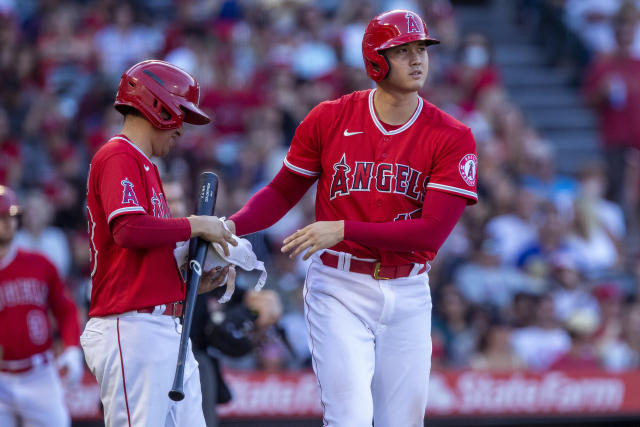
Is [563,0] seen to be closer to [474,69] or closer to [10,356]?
[474,69]

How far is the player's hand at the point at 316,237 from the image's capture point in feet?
13.9

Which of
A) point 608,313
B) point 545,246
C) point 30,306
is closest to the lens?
point 30,306

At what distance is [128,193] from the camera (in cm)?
395

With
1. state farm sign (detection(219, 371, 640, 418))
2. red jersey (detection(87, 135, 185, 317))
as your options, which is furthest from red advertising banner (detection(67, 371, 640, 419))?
red jersey (detection(87, 135, 185, 317))

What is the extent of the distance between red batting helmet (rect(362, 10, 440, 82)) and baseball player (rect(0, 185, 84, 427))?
2.45 metres

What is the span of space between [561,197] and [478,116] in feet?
4.04

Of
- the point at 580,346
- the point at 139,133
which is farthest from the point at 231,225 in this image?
the point at 580,346

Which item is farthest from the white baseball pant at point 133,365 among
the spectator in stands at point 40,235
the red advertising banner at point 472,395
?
the spectator in stands at point 40,235

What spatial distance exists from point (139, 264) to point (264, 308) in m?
1.65

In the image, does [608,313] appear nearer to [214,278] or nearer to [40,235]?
[40,235]

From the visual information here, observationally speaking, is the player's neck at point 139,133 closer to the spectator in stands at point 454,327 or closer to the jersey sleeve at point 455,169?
the jersey sleeve at point 455,169

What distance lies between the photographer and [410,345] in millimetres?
4477

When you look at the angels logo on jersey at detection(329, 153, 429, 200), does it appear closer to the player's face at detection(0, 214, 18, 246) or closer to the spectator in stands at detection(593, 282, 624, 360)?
the player's face at detection(0, 214, 18, 246)

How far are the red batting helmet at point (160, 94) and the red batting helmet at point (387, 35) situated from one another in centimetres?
82
